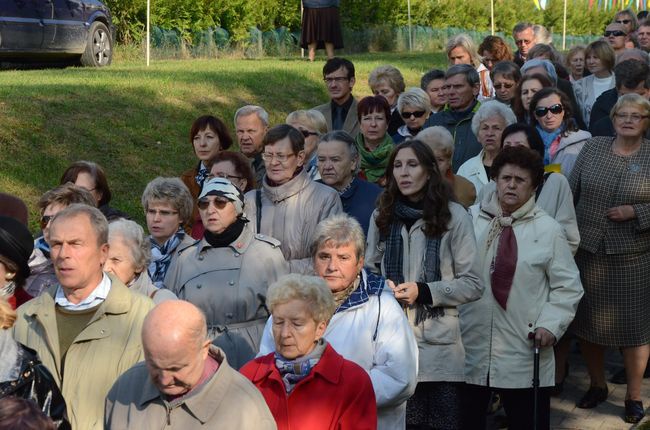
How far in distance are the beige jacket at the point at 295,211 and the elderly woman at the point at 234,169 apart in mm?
610

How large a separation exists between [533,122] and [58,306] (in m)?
5.11

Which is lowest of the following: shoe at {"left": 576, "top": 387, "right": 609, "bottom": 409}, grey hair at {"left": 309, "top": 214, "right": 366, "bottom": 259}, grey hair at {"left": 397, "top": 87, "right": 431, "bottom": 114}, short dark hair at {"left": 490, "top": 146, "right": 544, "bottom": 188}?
shoe at {"left": 576, "top": 387, "right": 609, "bottom": 409}

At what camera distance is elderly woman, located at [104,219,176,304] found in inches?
246

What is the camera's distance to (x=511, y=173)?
7395mm

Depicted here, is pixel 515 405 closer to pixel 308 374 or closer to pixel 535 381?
pixel 535 381

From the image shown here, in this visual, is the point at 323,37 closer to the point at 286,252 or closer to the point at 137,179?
the point at 137,179

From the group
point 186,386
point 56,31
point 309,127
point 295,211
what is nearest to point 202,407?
point 186,386

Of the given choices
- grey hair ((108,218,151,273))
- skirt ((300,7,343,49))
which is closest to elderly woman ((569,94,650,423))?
grey hair ((108,218,151,273))

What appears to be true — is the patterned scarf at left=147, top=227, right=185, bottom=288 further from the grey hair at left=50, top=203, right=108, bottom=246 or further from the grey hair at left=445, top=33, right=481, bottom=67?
the grey hair at left=445, top=33, right=481, bottom=67

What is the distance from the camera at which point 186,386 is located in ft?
15.1

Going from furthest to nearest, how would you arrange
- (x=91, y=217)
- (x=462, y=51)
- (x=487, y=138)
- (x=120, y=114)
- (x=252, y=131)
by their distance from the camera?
1. (x=120, y=114)
2. (x=462, y=51)
3. (x=252, y=131)
4. (x=487, y=138)
5. (x=91, y=217)

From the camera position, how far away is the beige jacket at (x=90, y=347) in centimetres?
527

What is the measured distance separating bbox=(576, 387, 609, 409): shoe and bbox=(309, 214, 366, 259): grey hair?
3334mm

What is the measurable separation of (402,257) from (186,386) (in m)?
2.53
